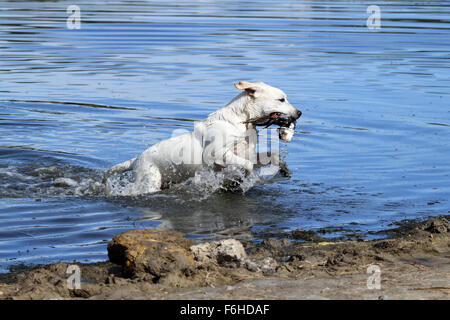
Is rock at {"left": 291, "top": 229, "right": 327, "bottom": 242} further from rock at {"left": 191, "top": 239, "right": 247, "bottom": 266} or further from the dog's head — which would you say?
the dog's head

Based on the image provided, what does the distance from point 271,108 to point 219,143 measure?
82 cm

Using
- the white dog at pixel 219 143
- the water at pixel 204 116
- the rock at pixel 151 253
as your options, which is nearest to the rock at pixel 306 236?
the water at pixel 204 116

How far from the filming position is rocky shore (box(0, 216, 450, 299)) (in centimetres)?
563

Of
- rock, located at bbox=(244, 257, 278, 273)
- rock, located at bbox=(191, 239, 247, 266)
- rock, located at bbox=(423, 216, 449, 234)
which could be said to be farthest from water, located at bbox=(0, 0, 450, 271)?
rock, located at bbox=(244, 257, 278, 273)

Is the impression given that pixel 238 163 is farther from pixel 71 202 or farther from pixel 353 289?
pixel 353 289

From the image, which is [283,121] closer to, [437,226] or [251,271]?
[437,226]

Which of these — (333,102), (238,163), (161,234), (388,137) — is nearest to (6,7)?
(333,102)

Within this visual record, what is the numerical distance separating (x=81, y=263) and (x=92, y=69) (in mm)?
14330

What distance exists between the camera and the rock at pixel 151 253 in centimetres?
618

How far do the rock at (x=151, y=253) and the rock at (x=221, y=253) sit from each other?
13 cm

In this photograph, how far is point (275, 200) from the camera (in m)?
9.60

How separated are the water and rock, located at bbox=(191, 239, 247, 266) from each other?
3.67ft

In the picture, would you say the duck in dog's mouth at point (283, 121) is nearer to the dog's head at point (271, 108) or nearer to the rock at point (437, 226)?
the dog's head at point (271, 108)

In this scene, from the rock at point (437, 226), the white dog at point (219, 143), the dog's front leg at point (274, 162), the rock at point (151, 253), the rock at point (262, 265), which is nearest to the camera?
the rock at point (151, 253)
